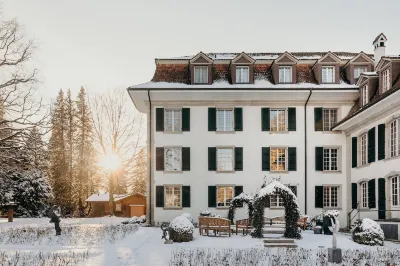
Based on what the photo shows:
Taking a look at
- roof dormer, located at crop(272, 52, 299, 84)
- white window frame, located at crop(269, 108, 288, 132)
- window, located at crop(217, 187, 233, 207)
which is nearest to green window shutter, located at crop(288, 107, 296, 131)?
white window frame, located at crop(269, 108, 288, 132)

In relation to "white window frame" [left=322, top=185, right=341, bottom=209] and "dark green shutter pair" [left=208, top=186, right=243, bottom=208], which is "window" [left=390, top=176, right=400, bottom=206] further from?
"dark green shutter pair" [left=208, top=186, right=243, bottom=208]

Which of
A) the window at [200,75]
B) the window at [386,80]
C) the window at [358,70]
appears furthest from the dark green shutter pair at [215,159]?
the window at [386,80]

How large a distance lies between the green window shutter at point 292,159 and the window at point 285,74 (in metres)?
4.43

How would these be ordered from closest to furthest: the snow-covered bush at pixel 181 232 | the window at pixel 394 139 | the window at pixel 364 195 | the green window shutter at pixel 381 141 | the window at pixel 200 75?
the snow-covered bush at pixel 181 232 < the window at pixel 394 139 < the green window shutter at pixel 381 141 < the window at pixel 364 195 < the window at pixel 200 75

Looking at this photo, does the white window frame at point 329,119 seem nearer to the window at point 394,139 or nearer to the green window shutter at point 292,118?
the green window shutter at point 292,118

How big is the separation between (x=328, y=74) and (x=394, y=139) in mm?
9313

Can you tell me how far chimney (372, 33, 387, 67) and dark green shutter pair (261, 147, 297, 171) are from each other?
25.2 ft

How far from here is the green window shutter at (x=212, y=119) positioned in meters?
30.6

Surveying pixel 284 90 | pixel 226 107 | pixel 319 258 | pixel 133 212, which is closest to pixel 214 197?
pixel 226 107

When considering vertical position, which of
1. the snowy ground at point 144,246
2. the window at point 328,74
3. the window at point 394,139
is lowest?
the snowy ground at point 144,246

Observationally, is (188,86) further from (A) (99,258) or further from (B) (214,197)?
(A) (99,258)

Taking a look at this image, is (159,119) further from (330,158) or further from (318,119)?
(330,158)

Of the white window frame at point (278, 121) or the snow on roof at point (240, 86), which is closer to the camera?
the snow on roof at point (240, 86)

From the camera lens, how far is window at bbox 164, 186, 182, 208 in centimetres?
3048
